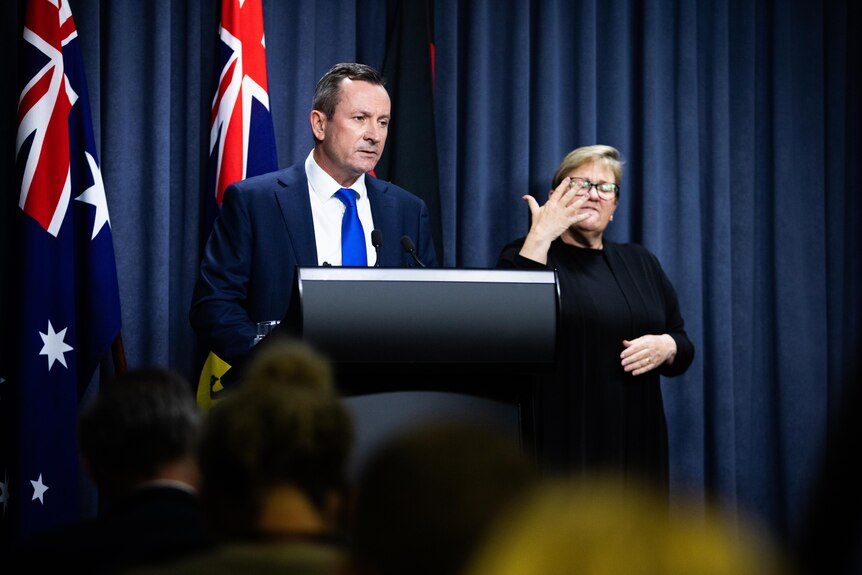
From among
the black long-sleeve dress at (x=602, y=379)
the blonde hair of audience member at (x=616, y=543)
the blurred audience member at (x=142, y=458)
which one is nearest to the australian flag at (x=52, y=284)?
the black long-sleeve dress at (x=602, y=379)

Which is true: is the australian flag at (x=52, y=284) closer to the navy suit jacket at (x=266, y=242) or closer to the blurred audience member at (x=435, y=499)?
the navy suit jacket at (x=266, y=242)

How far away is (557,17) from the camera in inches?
174

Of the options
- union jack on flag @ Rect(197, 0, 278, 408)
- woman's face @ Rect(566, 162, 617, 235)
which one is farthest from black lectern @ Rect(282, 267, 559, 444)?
union jack on flag @ Rect(197, 0, 278, 408)

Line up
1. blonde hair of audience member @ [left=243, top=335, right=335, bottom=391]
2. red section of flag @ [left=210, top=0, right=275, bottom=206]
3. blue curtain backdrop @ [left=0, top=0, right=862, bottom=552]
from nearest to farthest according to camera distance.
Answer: blonde hair of audience member @ [left=243, top=335, right=335, bottom=391] < red section of flag @ [left=210, top=0, right=275, bottom=206] < blue curtain backdrop @ [left=0, top=0, right=862, bottom=552]

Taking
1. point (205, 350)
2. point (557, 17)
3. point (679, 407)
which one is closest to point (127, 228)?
point (205, 350)

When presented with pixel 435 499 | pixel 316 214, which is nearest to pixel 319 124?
pixel 316 214

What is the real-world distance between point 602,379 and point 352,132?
1.14m

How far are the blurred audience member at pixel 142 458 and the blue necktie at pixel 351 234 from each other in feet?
4.62

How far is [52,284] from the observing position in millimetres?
3426

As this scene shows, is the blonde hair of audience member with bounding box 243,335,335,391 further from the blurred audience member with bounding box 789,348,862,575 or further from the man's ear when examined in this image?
the man's ear

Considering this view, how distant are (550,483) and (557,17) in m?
4.08

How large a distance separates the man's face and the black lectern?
93cm

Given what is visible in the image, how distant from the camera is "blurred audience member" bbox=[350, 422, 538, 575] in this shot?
0.60 metres

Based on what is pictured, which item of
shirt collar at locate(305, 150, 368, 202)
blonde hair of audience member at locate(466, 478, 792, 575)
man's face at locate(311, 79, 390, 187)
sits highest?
man's face at locate(311, 79, 390, 187)
